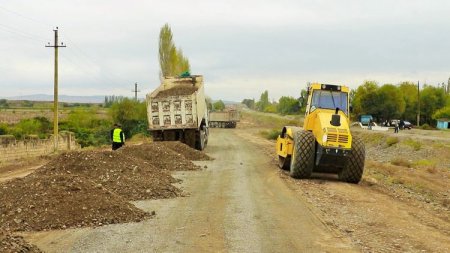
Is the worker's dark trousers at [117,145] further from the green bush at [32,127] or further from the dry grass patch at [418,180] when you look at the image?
the green bush at [32,127]

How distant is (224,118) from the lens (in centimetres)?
7031

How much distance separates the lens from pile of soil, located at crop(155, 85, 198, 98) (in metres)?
25.9

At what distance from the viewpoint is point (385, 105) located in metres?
73.8

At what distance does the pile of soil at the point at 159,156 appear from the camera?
18.6 meters

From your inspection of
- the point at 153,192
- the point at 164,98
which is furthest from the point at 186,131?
the point at 153,192

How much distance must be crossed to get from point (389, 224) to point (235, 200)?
146 inches

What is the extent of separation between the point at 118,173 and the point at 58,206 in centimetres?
442

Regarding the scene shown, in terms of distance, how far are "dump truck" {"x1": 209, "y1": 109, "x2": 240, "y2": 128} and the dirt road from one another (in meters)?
56.7

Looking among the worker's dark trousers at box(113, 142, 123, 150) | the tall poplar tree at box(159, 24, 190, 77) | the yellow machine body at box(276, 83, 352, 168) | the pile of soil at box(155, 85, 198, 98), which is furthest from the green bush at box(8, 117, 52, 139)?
the yellow machine body at box(276, 83, 352, 168)

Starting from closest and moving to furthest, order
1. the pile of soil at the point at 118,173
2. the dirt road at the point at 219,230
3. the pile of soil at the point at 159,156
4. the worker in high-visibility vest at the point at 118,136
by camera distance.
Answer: the dirt road at the point at 219,230 → the pile of soil at the point at 118,173 → the pile of soil at the point at 159,156 → the worker in high-visibility vest at the point at 118,136

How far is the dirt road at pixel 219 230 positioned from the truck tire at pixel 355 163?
9.09ft

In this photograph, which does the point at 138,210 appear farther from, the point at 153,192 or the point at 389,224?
the point at 389,224

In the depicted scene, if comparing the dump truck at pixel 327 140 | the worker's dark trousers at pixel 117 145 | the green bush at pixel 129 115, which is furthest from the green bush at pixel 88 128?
the dump truck at pixel 327 140

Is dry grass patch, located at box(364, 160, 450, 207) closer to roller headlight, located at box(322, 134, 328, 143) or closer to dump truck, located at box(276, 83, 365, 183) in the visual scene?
dump truck, located at box(276, 83, 365, 183)
